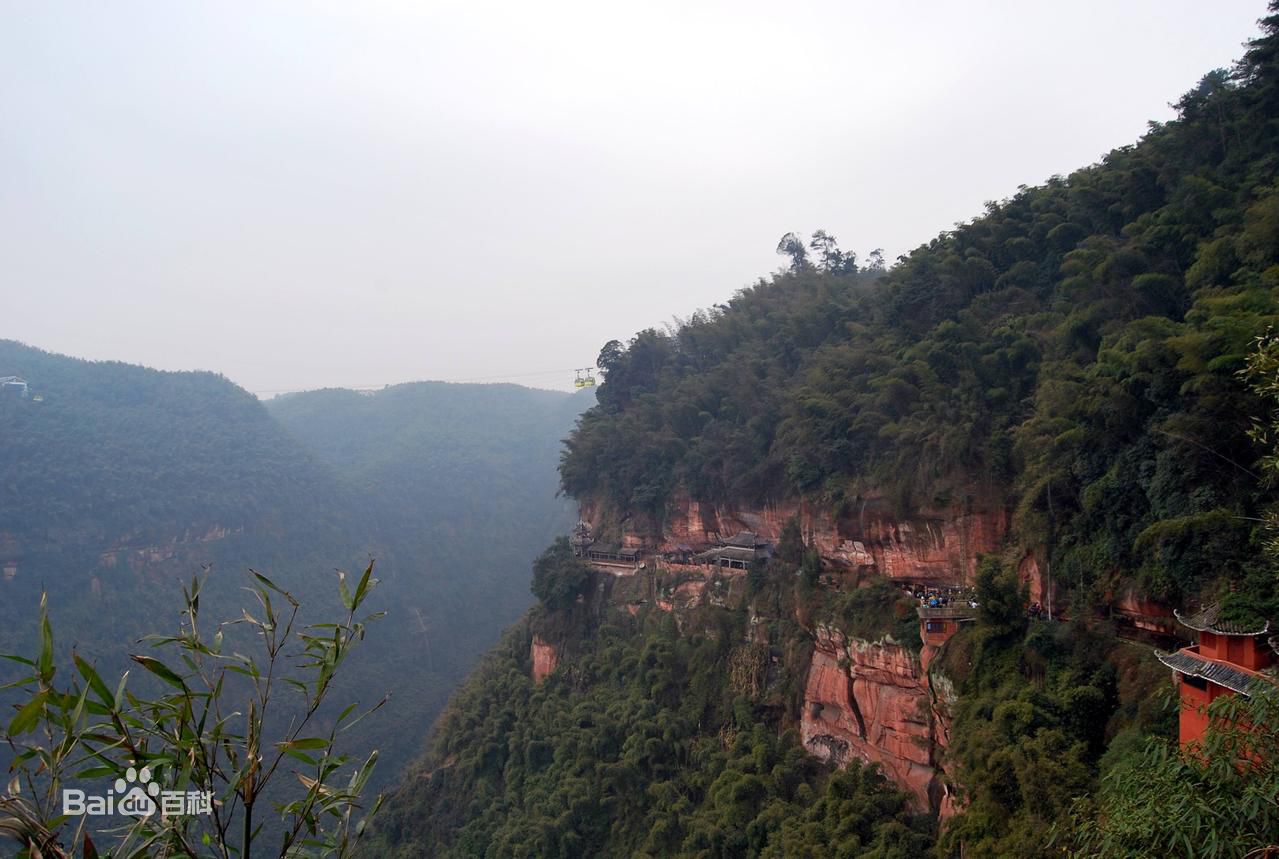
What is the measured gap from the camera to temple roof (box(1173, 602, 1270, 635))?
31.1ft

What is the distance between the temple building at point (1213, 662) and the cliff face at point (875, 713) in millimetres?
5589

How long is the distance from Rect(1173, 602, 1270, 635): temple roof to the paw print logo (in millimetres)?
11437

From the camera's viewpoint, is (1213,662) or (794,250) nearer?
(1213,662)

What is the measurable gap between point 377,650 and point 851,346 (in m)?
43.1

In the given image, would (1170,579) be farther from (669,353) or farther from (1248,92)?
(669,353)

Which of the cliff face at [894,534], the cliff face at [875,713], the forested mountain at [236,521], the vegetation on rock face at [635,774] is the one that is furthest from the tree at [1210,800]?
the forested mountain at [236,521]

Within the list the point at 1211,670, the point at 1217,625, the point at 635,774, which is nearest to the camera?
the point at 1211,670

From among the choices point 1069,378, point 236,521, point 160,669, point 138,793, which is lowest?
point 236,521

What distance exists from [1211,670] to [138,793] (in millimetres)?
11290

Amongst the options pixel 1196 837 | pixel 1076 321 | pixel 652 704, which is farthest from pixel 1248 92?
pixel 652 704

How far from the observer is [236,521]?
56.8 meters

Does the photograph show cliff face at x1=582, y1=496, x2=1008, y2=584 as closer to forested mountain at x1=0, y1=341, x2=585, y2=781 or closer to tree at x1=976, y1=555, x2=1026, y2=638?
tree at x1=976, y1=555, x2=1026, y2=638

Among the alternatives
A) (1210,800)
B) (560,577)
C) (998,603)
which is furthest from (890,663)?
(560,577)

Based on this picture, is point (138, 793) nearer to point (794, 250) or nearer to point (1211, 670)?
point (1211, 670)
